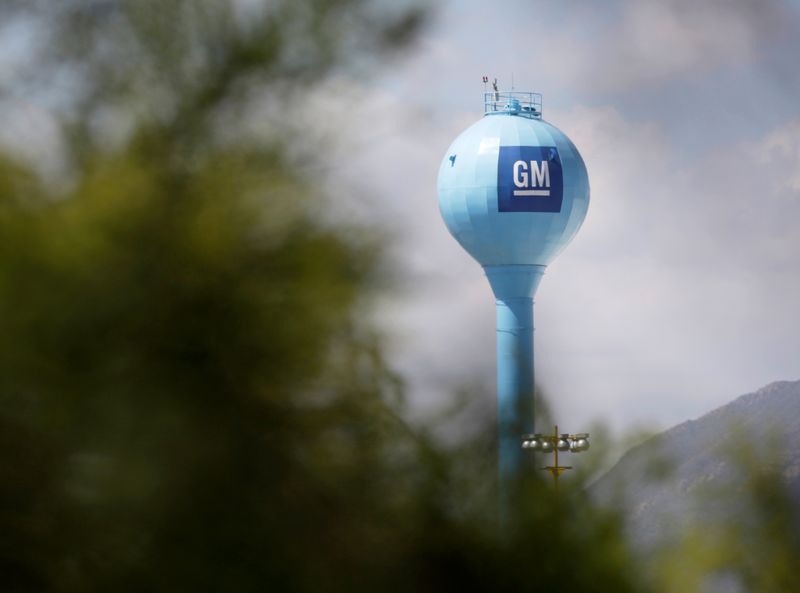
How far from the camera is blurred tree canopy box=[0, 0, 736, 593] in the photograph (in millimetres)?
1761

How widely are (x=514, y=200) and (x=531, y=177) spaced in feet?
2.67

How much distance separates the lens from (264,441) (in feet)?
6.23

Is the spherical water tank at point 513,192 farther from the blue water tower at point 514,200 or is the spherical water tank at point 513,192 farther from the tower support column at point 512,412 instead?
the tower support column at point 512,412

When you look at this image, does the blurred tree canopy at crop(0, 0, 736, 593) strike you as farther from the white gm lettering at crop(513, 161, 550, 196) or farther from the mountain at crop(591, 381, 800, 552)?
the white gm lettering at crop(513, 161, 550, 196)

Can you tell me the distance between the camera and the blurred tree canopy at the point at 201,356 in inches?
69.3

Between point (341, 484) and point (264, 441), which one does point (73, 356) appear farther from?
point (341, 484)

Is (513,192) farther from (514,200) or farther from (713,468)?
(713,468)

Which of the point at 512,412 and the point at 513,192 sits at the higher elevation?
the point at 513,192

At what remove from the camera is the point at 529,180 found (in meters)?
29.7

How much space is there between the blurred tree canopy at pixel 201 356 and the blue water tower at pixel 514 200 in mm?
26484

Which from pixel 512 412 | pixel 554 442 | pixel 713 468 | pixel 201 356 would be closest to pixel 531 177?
pixel 713 468

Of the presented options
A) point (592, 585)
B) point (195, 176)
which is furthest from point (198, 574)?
point (592, 585)

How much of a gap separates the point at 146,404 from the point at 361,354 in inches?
15.1

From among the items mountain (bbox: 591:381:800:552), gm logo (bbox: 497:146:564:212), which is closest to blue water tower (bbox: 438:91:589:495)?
gm logo (bbox: 497:146:564:212)
